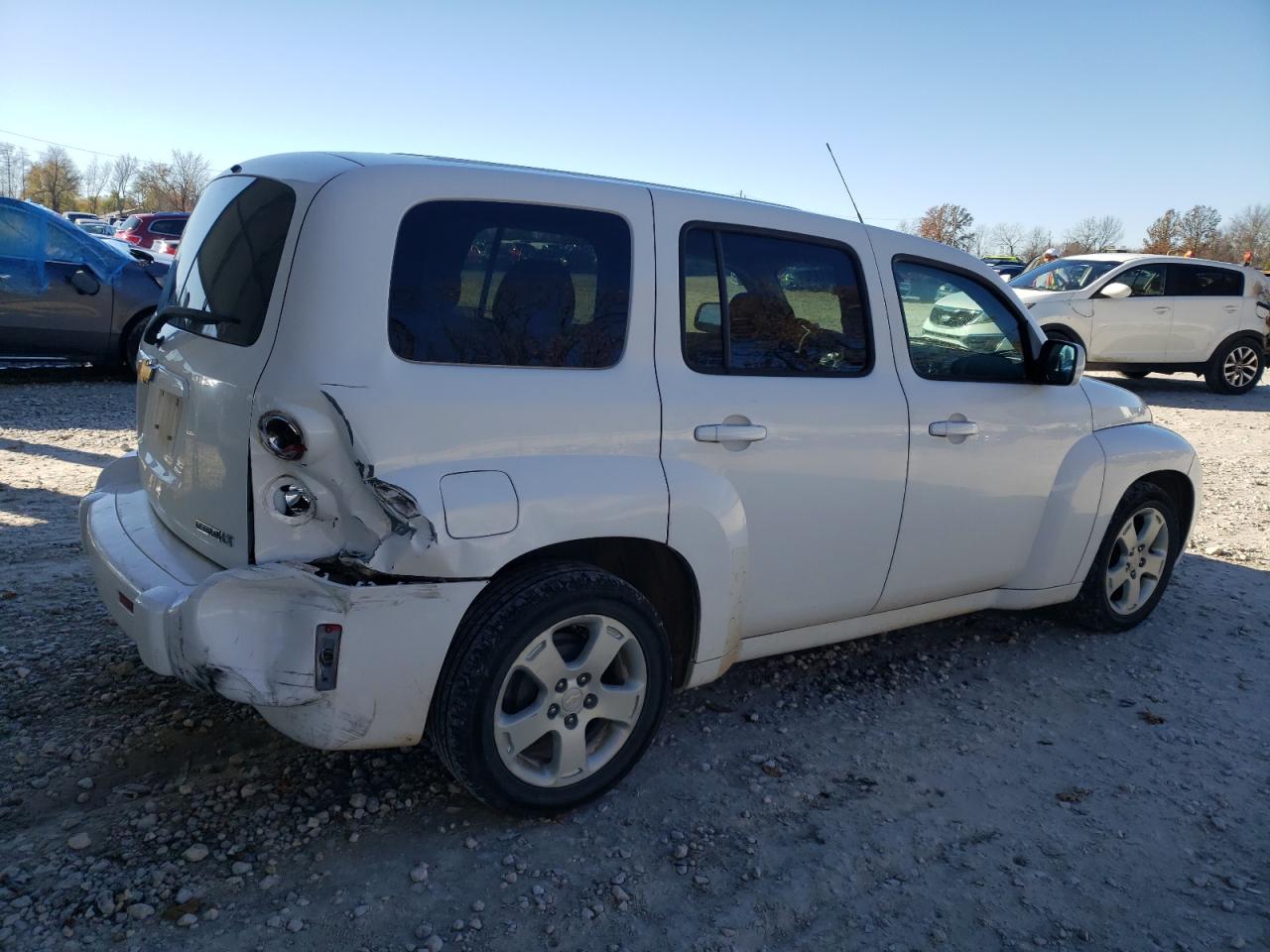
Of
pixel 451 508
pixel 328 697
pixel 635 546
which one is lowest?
pixel 328 697

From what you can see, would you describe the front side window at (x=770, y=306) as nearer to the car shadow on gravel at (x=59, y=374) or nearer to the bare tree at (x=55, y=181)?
the car shadow on gravel at (x=59, y=374)

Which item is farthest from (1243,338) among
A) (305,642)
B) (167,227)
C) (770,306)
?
(167,227)

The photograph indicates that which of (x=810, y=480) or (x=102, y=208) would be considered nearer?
(x=810, y=480)

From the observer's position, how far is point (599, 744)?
321 centimetres

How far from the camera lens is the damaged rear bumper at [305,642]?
8.50ft

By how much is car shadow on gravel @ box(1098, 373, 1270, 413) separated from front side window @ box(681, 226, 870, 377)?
35.2 feet

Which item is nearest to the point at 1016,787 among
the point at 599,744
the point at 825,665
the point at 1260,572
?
the point at 825,665

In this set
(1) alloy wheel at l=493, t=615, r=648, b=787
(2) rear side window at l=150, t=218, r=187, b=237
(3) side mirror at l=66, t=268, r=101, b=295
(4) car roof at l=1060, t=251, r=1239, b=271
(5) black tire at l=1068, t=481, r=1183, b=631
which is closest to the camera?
(1) alloy wheel at l=493, t=615, r=648, b=787

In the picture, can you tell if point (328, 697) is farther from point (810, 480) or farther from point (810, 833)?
point (810, 480)

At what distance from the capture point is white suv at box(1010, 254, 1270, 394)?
46.0 ft

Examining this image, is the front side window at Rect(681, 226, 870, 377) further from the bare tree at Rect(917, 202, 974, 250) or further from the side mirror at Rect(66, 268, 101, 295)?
the bare tree at Rect(917, 202, 974, 250)

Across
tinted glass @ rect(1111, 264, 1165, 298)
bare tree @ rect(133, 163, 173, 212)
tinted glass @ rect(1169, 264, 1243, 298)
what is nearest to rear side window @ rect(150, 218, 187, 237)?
tinted glass @ rect(1111, 264, 1165, 298)

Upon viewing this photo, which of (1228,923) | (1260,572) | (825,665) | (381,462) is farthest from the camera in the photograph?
(1260,572)

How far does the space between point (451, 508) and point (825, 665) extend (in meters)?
2.33
